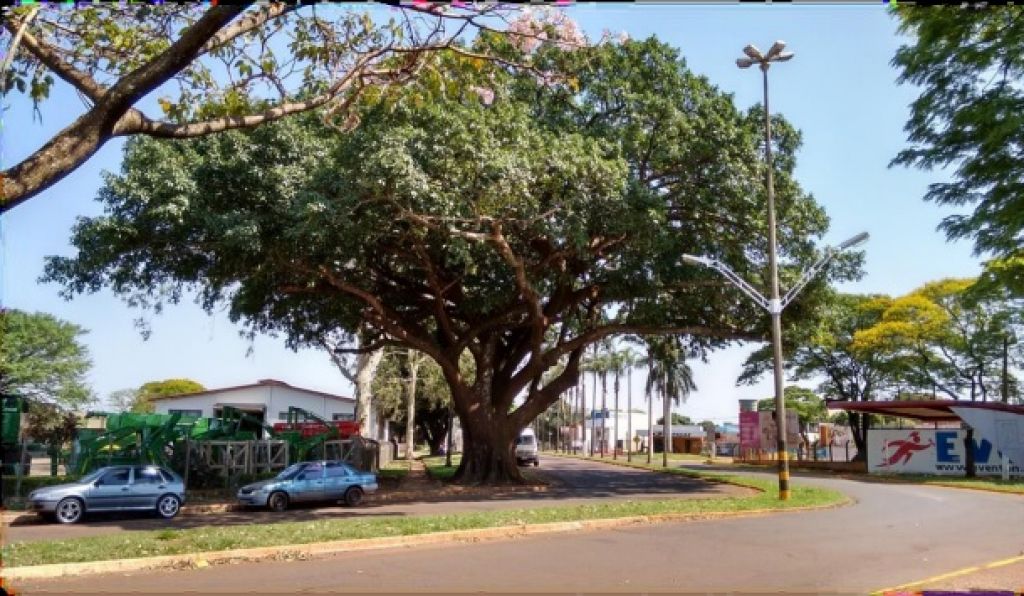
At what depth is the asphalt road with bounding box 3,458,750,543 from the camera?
16547mm

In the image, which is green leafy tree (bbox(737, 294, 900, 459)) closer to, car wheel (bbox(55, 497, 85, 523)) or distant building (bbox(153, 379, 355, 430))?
distant building (bbox(153, 379, 355, 430))

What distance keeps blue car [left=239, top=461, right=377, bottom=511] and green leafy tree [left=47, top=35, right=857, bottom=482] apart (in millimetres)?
5177

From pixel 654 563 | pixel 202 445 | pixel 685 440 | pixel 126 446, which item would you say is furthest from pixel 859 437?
pixel 654 563

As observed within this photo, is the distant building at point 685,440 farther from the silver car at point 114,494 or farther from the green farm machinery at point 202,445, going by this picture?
the silver car at point 114,494

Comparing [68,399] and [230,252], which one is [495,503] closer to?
[230,252]

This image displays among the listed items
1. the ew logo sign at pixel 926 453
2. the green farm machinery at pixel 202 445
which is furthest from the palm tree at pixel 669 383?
the green farm machinery at pixel 202 445

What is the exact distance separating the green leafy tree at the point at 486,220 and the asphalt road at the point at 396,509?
451 centimetres

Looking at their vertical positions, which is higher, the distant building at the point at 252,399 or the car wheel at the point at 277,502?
the distant building at the point at 252,399

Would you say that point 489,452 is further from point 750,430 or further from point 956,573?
point 750,430

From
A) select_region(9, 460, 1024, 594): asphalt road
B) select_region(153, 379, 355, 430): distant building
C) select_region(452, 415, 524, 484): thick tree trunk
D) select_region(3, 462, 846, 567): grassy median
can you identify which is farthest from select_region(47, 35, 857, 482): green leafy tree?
select_region(153, 379, 355, 430): distant building

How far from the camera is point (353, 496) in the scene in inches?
887

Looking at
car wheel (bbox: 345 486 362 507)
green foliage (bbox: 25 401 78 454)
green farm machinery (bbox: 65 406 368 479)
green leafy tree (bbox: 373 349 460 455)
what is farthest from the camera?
green leafy tree (bbox: 373 349 460 455)

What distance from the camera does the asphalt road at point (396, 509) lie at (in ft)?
54.3

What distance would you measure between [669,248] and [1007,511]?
10.2m
